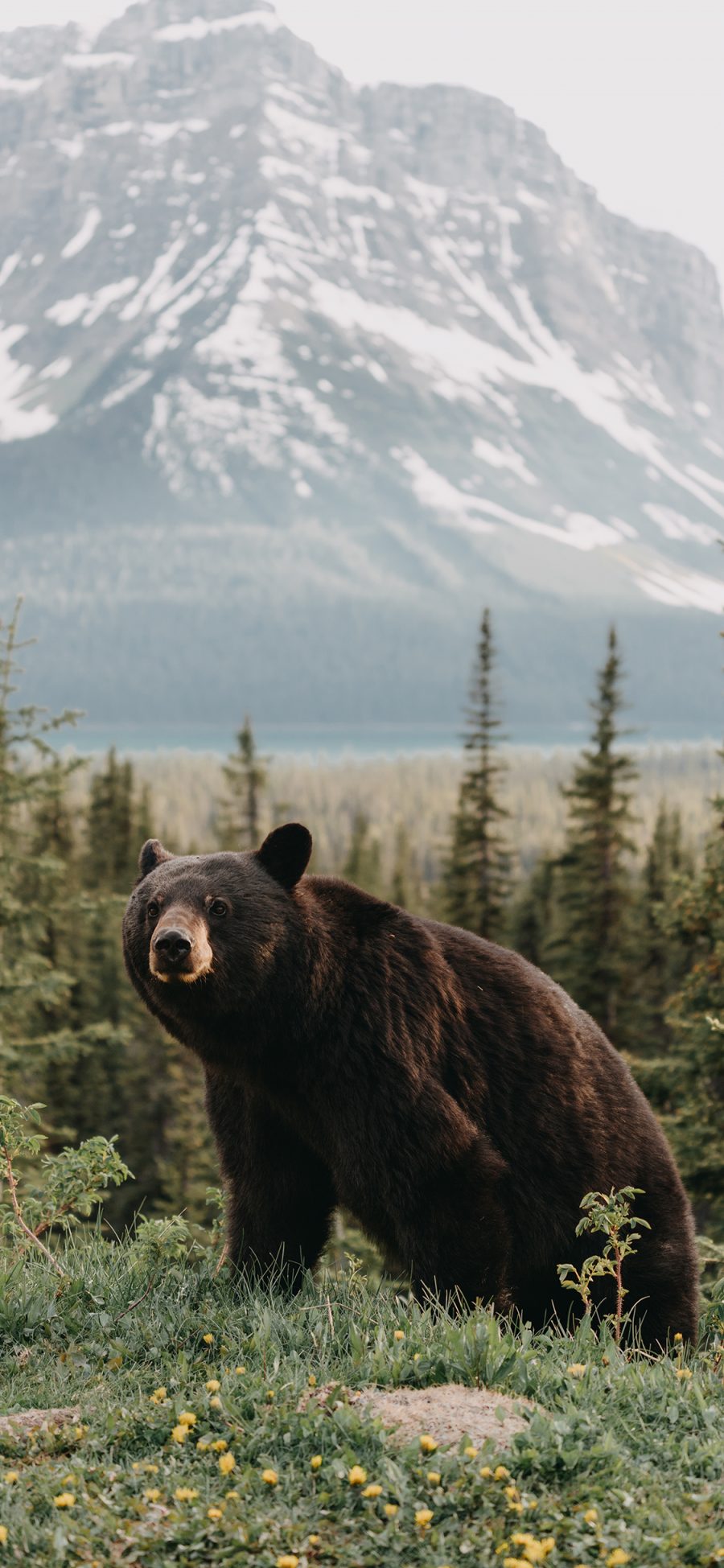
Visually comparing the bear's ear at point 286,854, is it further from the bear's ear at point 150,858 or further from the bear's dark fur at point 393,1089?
the bear's ear at point 150,858

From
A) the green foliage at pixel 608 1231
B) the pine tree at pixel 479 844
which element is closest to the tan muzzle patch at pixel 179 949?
the green foliage at pixel 608 1231

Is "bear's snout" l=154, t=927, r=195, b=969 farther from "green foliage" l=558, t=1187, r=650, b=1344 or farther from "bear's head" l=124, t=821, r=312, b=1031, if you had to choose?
"green foliage" l=558, t=1187, r=650, b=1344

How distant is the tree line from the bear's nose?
4.96 metres

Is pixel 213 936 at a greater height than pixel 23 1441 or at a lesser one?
greater

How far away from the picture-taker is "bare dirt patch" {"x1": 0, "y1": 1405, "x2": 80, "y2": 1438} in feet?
15.0

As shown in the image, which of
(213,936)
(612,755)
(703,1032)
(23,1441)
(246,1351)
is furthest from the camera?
(612,755)

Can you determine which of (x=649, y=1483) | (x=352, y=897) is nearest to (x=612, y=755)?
(x=352, y=897)

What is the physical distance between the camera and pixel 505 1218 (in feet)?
20.4

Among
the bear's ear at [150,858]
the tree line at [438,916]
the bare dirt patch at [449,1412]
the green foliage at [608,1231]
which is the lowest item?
the tree line at [438,916]

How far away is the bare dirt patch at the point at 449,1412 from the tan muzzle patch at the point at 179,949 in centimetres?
190

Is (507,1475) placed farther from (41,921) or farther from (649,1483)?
(41,921)

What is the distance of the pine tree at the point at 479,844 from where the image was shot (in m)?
38.0

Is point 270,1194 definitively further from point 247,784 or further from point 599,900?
point 247,784

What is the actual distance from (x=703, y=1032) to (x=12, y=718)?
1562cm
